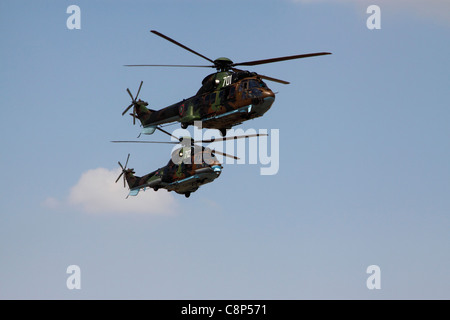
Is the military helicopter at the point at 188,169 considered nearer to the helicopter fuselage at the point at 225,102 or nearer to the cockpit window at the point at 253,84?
the helicopter fuselage at the point at 225,102

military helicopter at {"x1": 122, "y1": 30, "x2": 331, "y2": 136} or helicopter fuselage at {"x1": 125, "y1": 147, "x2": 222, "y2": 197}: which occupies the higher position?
military helicopter at {"x1": 122, "y1": 30, "x2": 331, "y2": 136}

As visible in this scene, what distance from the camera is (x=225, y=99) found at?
6034 centimetres

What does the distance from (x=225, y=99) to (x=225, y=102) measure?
246mm

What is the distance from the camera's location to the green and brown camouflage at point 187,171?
216ft

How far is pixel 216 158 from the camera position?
218ft

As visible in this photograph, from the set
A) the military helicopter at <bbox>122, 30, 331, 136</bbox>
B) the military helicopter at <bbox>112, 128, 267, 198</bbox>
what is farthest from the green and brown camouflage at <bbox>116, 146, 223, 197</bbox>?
the military helicopter at <bbox>122, 30, 331, 136</bbox>

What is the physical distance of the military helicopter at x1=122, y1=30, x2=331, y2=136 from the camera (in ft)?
191

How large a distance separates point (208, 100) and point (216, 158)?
628 centimetres

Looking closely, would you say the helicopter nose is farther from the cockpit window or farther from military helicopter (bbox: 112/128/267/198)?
the cockpit window
